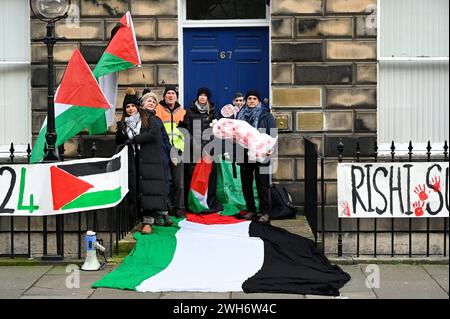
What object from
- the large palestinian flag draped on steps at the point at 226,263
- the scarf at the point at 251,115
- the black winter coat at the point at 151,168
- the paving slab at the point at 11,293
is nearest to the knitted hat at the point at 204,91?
the scarf at the point at 251,115

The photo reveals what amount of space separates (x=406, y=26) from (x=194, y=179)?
3.98 meters

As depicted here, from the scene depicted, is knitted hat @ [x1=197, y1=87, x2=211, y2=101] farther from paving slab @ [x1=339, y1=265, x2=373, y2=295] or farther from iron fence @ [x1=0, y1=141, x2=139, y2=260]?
paving slab @ [x1=339, y1=265, x2=373, y2=295]

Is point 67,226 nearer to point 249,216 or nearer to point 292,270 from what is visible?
point 249,216

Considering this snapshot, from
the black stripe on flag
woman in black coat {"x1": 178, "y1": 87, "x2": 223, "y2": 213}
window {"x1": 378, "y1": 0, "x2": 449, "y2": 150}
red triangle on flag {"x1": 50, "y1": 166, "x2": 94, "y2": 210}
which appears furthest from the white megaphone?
window {"x1": 378, "y1": 0, "x2": 449, "y2": 150}

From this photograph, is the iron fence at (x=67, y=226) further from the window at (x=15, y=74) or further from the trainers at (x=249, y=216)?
the trainers at (x=249, y=216)

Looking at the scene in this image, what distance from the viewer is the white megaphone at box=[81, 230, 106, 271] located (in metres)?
10.3

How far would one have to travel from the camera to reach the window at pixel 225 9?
13.6 meters

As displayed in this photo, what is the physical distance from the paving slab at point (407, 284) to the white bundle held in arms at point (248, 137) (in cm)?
222

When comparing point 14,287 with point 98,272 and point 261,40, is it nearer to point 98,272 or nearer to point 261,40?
point 98,272

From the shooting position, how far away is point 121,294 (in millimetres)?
9172

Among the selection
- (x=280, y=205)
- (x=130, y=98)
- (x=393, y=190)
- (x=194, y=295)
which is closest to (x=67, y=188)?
(x=130, y=98)

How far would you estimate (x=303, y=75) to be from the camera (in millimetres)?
13078

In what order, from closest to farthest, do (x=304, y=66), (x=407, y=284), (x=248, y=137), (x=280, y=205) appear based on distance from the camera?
(x=407, y=284) → (x=248, y=137) → (x=280, y=205) → (x=304, y=66)

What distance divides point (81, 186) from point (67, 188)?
0.17 m
